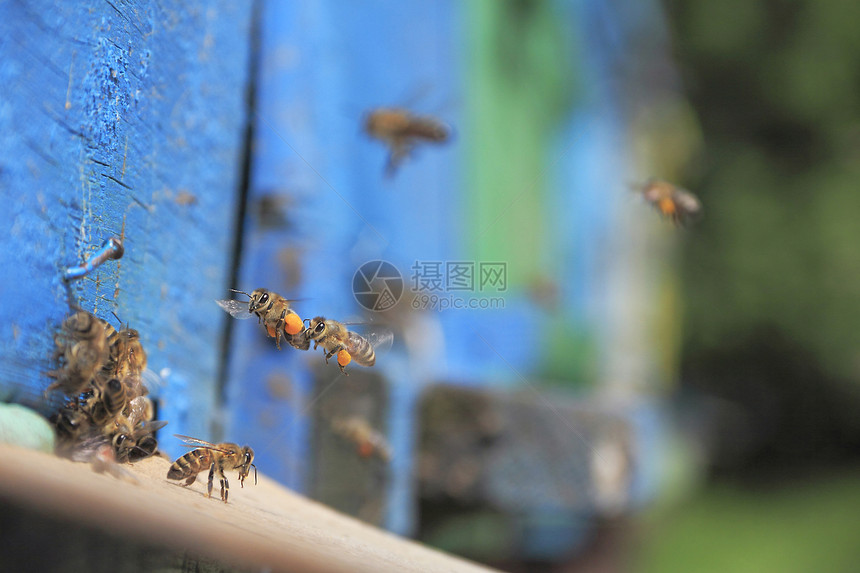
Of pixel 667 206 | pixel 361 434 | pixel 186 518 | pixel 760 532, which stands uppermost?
pixel 667 206

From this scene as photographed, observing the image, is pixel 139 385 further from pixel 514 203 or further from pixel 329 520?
pixel 514 203

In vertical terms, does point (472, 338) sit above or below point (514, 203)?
below

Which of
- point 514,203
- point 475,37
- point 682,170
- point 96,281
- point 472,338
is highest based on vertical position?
point 682,170

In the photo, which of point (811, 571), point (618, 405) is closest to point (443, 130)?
point (618, 405)

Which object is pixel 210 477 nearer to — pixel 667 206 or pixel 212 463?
pixel 212 463

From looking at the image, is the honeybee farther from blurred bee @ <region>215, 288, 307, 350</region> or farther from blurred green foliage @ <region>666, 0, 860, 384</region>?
blurred green foliage @ <region>666, 0, 860, 384</region>

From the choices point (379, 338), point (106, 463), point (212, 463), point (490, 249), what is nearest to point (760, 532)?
point (490, 249)
